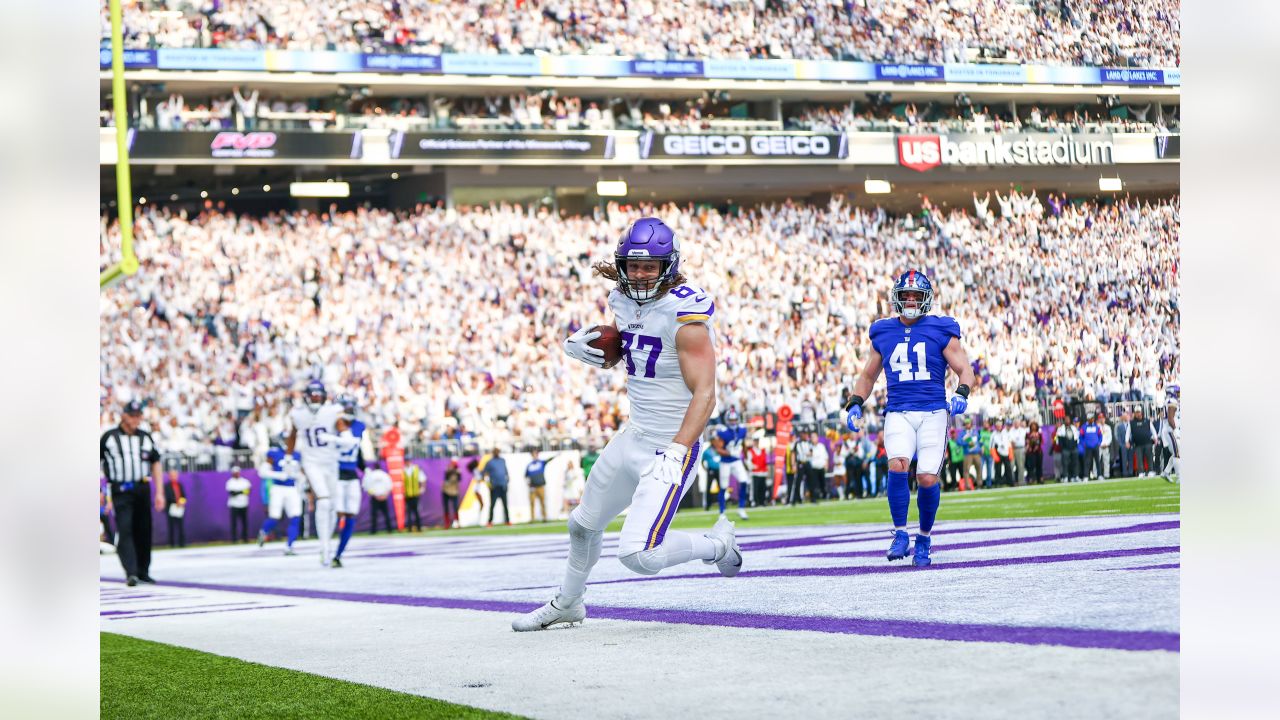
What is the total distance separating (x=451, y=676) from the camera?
479 cm

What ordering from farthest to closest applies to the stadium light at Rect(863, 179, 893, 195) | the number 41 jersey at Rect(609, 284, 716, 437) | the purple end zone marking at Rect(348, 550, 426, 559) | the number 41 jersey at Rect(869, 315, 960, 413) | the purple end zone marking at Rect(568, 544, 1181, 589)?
1. the stadium light at Rect(863, 179, 893, 195)
2. the purple end zone marking at Rect(348, 550, 426, 559)
3. the number 41 jersey at Rect(869, 315, 960, 413)
4. the purple end zone marking at Rect(568, 544, 1181, 589)
5. the number 41 jersey at Rect(609, 284, 716, 437)

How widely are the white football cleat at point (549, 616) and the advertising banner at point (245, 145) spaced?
2273 centimetres

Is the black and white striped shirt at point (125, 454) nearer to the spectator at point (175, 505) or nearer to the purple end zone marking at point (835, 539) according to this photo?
the purple end zone marking at point (835, 539)

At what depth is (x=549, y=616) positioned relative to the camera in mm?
5988

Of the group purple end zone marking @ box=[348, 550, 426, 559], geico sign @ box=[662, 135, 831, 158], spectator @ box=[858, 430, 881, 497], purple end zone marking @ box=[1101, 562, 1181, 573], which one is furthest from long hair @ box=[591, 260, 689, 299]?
geico sign @ box=[662, 135, 831, 158]

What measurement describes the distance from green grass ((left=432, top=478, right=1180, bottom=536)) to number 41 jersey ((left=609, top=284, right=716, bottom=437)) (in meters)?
6.29

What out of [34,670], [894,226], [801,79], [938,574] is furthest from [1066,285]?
[34,670]

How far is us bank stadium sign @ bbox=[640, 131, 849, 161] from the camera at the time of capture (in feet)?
100

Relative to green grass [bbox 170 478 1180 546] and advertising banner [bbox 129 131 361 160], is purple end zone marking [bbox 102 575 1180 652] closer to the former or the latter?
green grass [bbox 170 478 1180 546]

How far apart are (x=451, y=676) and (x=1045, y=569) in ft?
9.50

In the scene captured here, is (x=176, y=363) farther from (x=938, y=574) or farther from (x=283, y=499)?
(x=938, y=574)

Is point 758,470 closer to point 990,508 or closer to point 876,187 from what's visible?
point 990,508

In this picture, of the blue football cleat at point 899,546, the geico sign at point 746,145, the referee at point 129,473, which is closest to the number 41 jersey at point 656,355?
the blue football cleat at point 899,546

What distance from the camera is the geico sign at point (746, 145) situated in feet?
101
